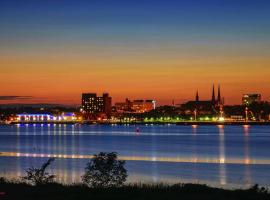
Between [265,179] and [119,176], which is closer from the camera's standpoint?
[119,176]

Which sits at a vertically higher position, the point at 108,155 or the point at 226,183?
the point at 108,155

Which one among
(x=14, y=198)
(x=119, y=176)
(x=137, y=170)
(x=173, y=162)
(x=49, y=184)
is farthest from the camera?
(x=173, y=162)

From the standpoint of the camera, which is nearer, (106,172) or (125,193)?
(125,193)

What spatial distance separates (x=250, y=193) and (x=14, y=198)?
700cm

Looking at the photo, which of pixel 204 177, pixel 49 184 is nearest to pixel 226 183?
pixel 204 177

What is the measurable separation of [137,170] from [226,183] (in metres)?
10.6

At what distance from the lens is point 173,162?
57.0m

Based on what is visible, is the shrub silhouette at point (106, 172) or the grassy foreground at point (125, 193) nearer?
the grassy foreground at point (125, 193)

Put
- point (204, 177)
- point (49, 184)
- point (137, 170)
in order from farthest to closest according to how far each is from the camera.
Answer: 1. point (137, 170)
2. point (204, 177)
3. point (49, 184)

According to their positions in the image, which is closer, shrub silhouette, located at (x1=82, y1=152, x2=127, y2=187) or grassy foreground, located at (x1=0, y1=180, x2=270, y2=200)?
grassy foreground, located at (x1=0, y1=180, x2=270, y2=200)

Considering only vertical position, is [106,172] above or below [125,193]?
above

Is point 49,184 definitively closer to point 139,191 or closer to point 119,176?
point 119,176

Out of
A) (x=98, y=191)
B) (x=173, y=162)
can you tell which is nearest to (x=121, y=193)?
(x=98, y=191)

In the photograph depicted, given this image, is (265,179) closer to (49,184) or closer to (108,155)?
(108,155)
